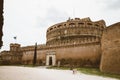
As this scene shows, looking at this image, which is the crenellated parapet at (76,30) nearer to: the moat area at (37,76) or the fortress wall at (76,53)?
the fortress wall at (76,53)

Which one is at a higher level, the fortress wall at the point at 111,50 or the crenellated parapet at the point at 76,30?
the crenellated parapet at the point at 76,30

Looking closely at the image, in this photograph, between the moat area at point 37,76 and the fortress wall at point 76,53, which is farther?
the fortress wall at point 76,53

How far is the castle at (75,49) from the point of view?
21.1 m

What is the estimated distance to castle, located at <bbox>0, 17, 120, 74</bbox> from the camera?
69.2 feet

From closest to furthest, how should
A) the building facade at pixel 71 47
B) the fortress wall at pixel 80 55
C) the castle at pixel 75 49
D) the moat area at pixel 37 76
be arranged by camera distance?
1. the moat area at pixel 37 76
2. the castle at pixel 75 49
3. the fortress wall at pixel 80 55
4. the building facade at pixel 71 47

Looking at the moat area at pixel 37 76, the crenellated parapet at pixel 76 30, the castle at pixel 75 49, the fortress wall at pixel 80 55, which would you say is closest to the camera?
the moat area at pixel 37 76

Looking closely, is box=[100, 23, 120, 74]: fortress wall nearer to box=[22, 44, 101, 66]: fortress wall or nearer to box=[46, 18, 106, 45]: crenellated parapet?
box=[22, 44, 101, 66]: fortress wall

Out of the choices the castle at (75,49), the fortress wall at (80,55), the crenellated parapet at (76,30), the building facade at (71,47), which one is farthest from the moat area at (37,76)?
the crenellated parapet at (76,30)

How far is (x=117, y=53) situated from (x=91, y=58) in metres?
7.39

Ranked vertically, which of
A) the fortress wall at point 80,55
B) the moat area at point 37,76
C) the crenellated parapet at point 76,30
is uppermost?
the crenellated parapet at point 76,30

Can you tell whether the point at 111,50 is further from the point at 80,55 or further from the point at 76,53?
the point at 76,53

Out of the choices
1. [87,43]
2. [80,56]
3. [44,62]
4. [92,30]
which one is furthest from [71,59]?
[92,30]

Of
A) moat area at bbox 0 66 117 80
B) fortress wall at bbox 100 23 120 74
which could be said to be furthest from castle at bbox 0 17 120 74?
moat area at bbox 0 66 117 80

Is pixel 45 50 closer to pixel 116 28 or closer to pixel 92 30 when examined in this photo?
pixel 92 30
